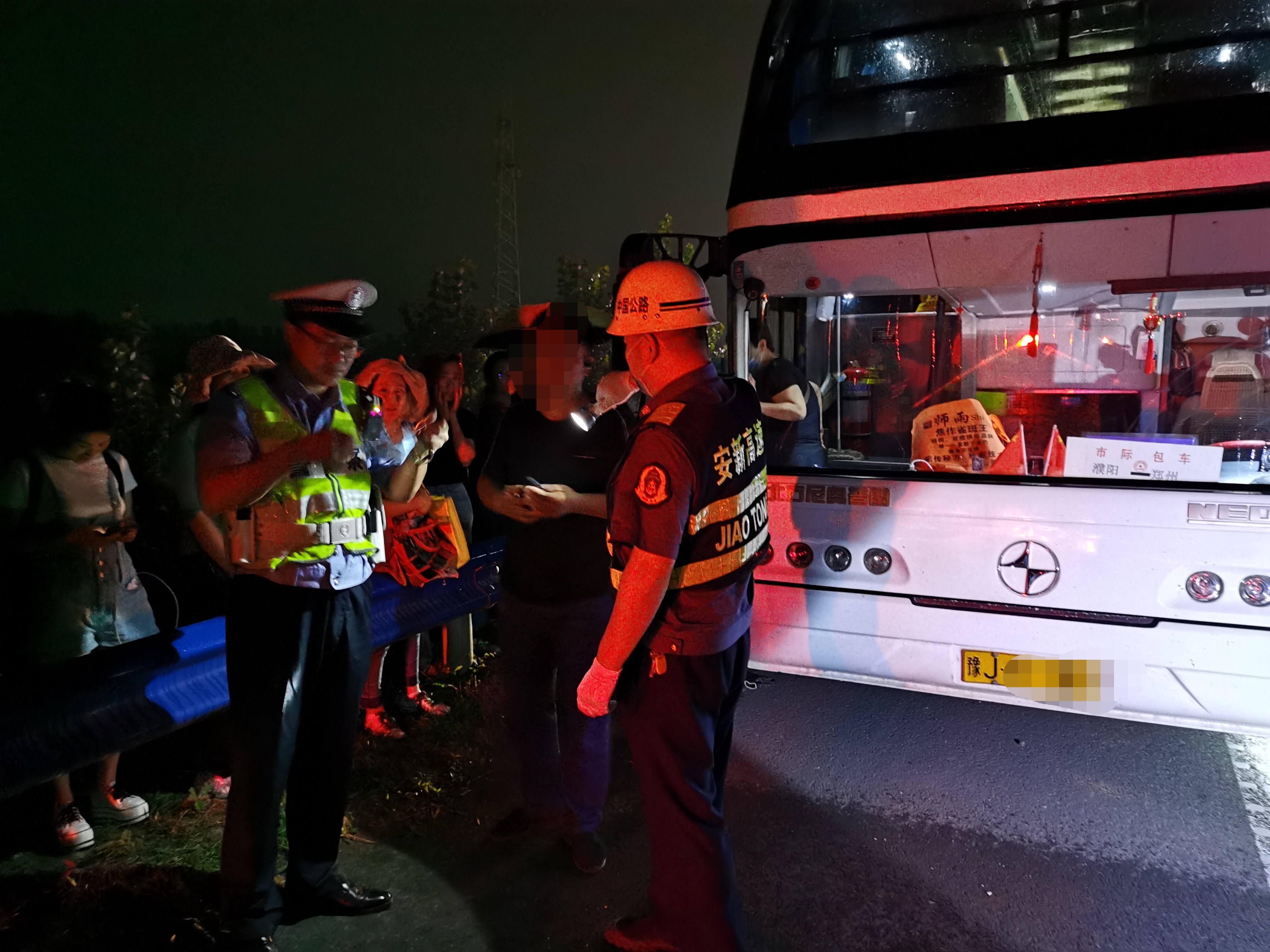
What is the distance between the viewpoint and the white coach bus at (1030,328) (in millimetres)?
3289

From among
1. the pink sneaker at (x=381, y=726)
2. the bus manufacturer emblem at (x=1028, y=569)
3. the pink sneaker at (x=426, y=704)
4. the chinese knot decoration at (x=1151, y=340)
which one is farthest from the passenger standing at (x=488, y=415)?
the chinese knot decoration at (x=1151, y=340)

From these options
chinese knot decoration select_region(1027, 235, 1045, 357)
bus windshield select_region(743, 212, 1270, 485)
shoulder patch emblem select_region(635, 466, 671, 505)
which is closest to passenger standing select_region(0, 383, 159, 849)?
shoulder patch emblem select_region(635, 466, 671, 505)

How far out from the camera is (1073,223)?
3379 mm

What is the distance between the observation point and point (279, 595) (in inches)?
102

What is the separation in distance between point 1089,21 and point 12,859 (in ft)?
18.3

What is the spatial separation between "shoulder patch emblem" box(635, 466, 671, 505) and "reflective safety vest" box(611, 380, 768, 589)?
9 centimetres

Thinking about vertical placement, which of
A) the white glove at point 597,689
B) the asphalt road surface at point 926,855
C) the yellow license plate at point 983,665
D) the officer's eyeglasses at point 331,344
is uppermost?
the officer's eyeglasses at point 331,344

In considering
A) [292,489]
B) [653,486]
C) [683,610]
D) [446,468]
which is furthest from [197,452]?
[446,468]

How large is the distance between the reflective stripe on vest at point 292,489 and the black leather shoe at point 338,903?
4.01 feet

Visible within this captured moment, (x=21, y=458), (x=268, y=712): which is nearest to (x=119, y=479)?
(x=21, y=458)

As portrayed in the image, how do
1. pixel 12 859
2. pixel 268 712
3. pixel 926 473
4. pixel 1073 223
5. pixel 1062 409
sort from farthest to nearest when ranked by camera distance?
1. pixel 1062 409
2. pixel 926 473
3. pixel 1073 223
4. pixel 12 859
5. pixel 268 712

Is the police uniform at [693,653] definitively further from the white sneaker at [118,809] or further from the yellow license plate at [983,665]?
the white sneaker at [118,809]

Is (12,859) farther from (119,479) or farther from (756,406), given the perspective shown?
(756,406)

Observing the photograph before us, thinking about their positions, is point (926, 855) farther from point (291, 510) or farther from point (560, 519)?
point (291, 510)
